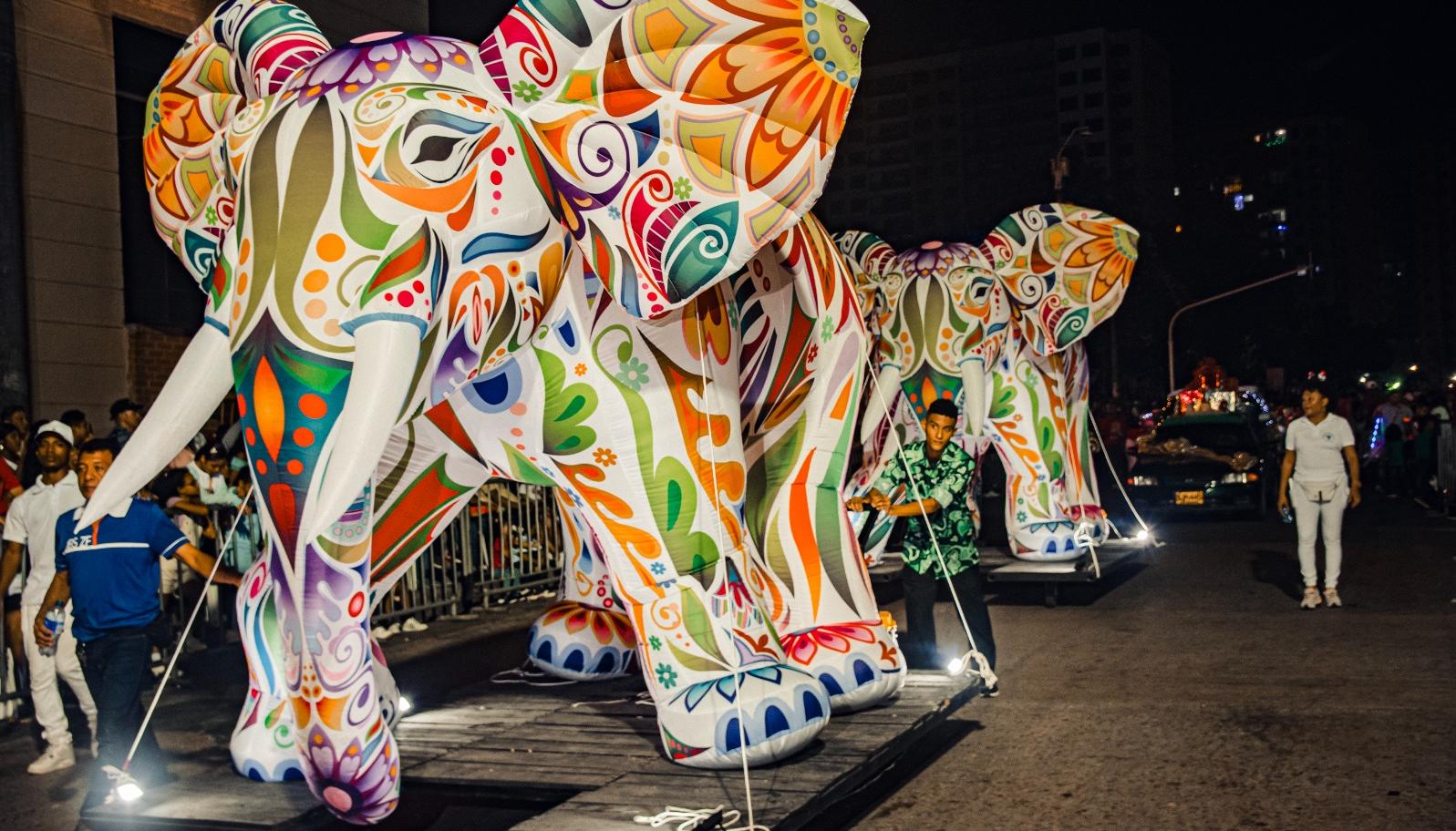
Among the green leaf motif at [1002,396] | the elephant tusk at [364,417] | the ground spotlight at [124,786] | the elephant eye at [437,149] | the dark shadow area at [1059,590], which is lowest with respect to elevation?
the dark shadow area at [1059,590]

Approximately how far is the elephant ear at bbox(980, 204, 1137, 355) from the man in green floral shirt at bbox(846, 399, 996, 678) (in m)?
5.10

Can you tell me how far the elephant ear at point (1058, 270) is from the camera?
1320 centimetres

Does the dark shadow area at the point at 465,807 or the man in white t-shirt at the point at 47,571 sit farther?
the man in white t-shirt at the point at 47,571

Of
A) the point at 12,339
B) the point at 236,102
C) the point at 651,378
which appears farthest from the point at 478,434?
the point at 12,339

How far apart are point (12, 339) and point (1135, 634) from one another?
7789 mm

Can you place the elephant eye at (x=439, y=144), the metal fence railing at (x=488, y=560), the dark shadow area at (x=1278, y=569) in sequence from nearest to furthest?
the elephant eye at (x=439, y=144)
the metal fence railing at (x=488, y=560)
the dark shadow area at (x=1278, y=569)

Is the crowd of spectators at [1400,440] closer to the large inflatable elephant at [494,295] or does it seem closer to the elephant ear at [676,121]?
the large inflatable elephant at [494,295]

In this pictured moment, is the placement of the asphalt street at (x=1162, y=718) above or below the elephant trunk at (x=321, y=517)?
below

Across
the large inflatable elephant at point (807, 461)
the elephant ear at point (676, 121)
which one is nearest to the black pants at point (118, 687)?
the large inflatable elephant at point (807, 461)

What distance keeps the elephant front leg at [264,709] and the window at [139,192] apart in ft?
30.0

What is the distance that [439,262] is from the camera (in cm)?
458

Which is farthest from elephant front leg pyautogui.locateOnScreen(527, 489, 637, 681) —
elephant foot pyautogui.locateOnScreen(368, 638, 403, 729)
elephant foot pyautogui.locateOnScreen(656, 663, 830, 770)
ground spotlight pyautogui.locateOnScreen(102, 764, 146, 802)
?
ground spotlight pyautogui.locateOnScreen(102, 764, 146, 802)

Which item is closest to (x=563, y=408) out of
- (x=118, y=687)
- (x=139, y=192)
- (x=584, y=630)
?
(x=584, y=630)

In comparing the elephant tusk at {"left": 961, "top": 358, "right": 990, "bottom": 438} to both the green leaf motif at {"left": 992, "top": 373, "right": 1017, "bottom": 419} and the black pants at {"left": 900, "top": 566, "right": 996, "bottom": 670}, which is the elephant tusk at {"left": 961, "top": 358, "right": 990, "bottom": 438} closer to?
the green leaf motif at {"left": 992, "top": 373, "right": 1017, "bottom": 419}
